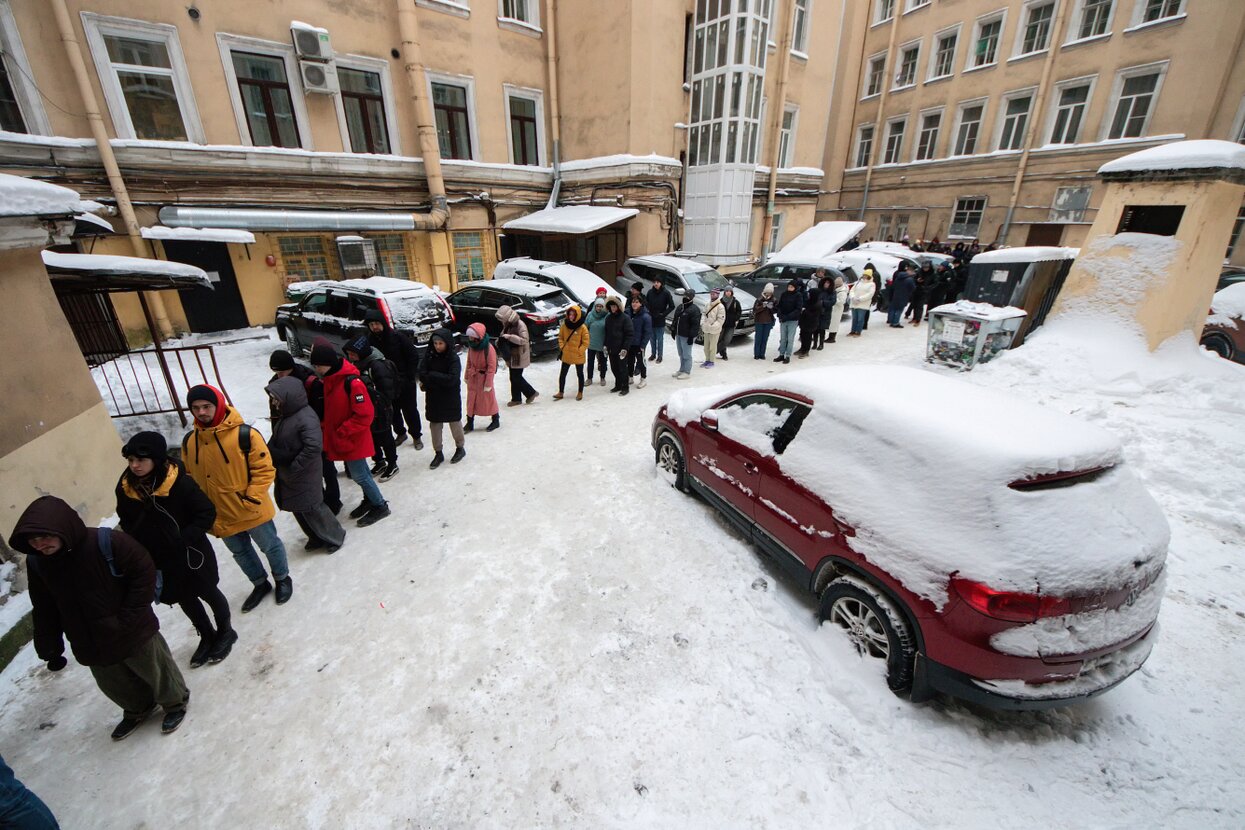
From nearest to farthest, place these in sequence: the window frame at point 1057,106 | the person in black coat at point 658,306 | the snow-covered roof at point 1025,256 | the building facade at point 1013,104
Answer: the snow-covered roof at point 1025,256, the person in black coat at point 658,306, the building facade at point 1013,104, the window frame at point 1057,106

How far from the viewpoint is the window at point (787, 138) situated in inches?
695

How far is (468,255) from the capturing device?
14766 mm

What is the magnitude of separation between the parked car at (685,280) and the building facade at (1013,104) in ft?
49.6

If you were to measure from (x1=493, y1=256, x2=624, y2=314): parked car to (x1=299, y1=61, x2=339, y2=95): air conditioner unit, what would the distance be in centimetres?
597

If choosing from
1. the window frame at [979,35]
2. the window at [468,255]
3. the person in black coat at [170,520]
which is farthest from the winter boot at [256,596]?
the window frame at [979,35]

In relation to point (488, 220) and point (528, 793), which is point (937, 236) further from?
point (528, 793)

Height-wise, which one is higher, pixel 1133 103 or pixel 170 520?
pixel 1133 103

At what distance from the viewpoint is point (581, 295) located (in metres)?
10.2

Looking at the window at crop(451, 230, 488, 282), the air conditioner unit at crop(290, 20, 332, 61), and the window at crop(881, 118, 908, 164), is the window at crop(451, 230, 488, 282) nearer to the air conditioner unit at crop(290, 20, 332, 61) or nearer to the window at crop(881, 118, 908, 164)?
the air conditioner unit at crop(290, 20, 332, 61)

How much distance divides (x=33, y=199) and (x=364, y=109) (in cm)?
1100

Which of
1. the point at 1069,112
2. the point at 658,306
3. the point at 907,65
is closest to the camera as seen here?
the point at 658,306

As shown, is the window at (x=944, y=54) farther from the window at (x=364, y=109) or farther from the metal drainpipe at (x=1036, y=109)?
the window at (x=364, y=109)

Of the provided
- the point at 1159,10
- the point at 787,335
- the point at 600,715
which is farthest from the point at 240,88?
the point at 1159,10

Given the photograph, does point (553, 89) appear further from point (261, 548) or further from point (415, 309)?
point (261, 548)
